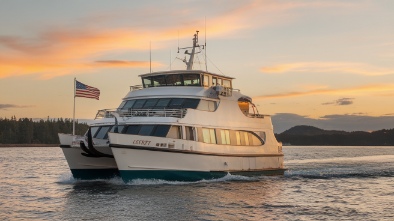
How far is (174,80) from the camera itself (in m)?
32.9

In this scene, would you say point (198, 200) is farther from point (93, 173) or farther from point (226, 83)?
point (226, 83)

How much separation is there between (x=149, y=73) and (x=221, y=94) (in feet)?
16.5

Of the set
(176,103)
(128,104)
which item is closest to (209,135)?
(176,103)

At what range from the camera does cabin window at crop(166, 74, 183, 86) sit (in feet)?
107

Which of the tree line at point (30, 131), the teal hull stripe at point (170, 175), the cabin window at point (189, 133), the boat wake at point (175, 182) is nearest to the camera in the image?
the teal hull stripe at point (170, 175)

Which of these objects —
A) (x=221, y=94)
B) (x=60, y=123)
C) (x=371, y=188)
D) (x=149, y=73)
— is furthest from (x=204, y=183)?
(x=60, y=123)

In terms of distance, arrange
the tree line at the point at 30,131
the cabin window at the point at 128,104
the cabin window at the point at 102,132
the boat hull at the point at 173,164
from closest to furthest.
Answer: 1. the boat hull at the point at 173,164
2. the cabin window at the point at 102,132
3. the cabin window at the point at 128,104
4. the tree line at the point at 30,131

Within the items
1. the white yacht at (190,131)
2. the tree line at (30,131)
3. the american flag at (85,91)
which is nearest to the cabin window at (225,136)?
the white yacht at (190,131)

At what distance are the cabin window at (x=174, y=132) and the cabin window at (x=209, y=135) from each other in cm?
197

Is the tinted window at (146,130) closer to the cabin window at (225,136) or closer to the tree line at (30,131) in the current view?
the cabin window at (225,136)

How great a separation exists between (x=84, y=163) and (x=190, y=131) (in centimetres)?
695

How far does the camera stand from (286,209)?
22672mm

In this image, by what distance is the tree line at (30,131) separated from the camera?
174250mm

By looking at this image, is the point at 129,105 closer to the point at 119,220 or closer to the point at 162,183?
the point at 162,183
